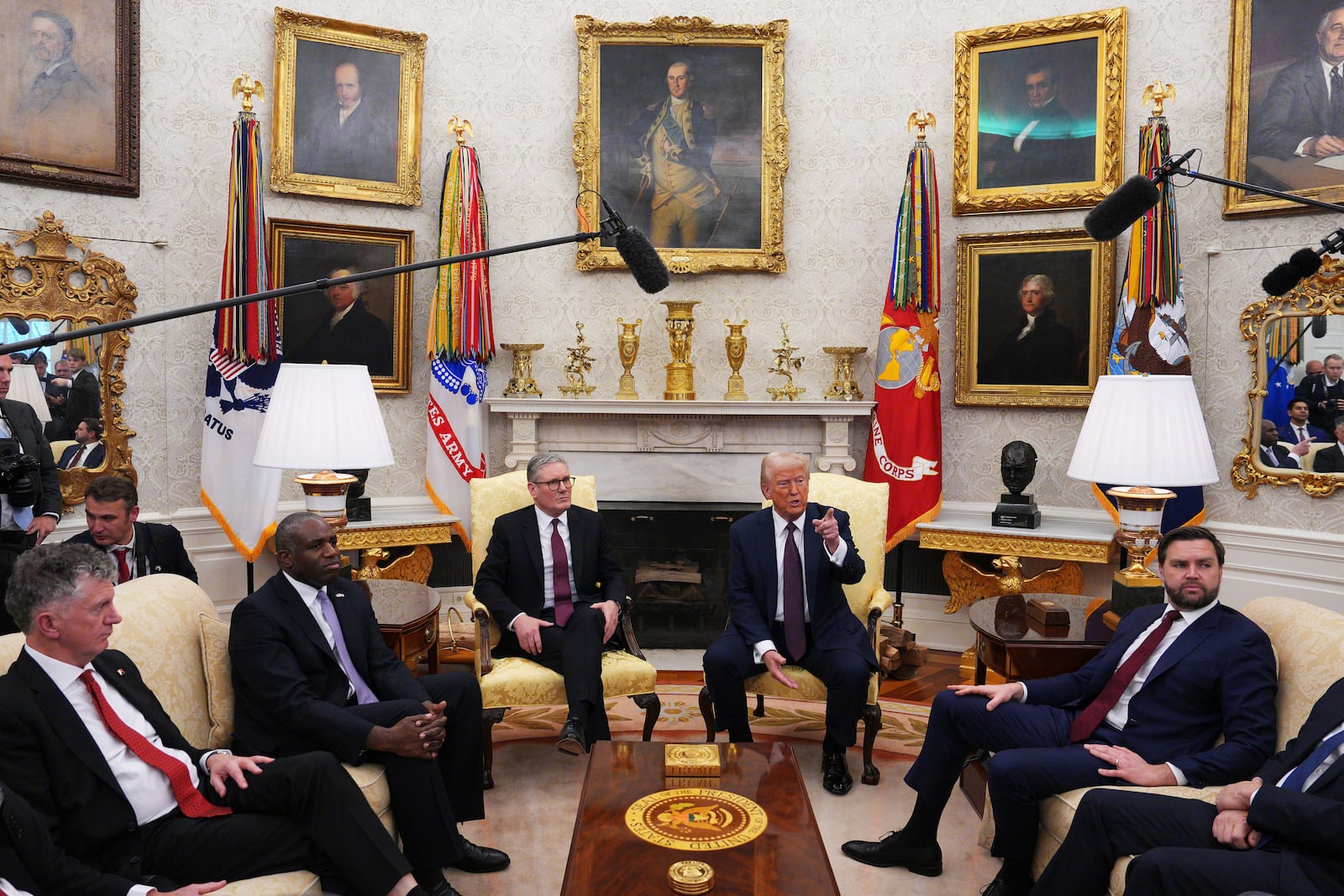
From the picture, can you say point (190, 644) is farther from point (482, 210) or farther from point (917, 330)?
point (917, 330)

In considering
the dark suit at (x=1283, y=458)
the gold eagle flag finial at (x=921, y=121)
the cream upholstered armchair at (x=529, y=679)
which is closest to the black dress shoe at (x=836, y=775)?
the cream upholstered armchair at (x=529, y=679)

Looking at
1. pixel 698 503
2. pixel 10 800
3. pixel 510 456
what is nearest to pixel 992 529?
pixel 698 503

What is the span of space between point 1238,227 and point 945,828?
170 inches

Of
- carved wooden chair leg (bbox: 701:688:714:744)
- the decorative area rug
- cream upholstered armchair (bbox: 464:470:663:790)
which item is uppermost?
cream upholstered armchair (bbox: 464:470:663:790)

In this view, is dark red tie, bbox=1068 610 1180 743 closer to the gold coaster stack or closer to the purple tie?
the gold coaster stack

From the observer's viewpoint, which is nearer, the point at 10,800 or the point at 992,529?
the point at 10,800

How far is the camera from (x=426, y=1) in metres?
6.91

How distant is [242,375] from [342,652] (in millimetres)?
3189

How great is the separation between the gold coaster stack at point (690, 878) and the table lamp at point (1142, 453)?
97.6 inches

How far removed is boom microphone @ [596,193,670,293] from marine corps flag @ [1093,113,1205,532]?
400 centimetres

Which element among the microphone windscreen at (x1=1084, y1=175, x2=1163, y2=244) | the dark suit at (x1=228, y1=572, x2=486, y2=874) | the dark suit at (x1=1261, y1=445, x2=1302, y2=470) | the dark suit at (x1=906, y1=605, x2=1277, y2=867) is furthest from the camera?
the dark suit at (x1=1261, y1=445, x2=1302, y2=470)

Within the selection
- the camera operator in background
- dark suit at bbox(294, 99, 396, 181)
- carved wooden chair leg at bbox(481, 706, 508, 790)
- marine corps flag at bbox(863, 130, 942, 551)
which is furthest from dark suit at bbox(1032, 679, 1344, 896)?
dark suit at bbox(294, 99, 396, 181)

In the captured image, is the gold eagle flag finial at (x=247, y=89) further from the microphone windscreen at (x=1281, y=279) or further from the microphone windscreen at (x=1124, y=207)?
the microphone windscreen at (x=1281, y=279)

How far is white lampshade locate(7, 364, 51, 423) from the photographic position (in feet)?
17.8
